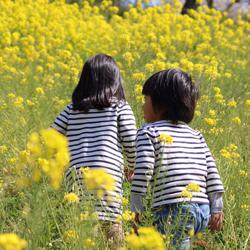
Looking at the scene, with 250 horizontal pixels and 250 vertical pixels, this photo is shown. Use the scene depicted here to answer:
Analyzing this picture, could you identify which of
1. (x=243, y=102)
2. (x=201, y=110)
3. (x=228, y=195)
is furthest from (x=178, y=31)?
(x=228, y=195)

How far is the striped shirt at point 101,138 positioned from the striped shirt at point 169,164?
31 cm

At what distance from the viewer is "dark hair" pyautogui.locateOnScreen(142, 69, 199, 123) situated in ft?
10.0

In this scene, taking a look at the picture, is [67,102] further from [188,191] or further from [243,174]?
[188,191]

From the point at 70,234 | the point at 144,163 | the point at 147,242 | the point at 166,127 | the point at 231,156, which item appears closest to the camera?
the point at 147,242

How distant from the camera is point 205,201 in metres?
2.95

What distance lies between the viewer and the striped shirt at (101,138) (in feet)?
10.5

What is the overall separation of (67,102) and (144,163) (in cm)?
233

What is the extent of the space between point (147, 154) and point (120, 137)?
1.55ft

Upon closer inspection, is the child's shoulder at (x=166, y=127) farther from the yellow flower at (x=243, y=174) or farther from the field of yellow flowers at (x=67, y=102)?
the yellow flower at (x=243, y=174)

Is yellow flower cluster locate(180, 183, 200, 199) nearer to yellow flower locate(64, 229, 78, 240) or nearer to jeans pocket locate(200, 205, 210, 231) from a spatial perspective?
jeans pocket locate(200, 205, 210, 231)

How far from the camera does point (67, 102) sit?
16.8 ft

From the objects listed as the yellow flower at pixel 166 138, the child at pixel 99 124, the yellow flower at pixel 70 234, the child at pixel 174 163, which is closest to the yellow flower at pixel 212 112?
the child at pixel 99 124

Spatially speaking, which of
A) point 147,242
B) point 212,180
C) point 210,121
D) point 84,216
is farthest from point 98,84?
point 147,242

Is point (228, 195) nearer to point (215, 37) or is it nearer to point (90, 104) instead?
point (90, 104)
